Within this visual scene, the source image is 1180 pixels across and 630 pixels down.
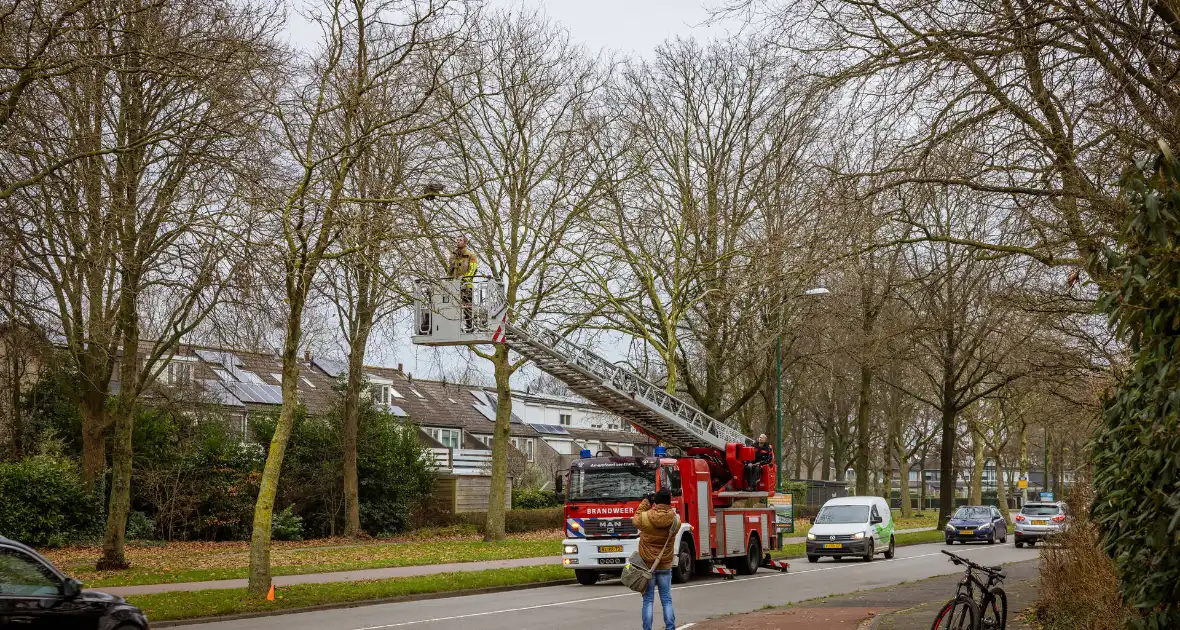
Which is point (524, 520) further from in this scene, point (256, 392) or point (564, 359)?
point (564, 359)

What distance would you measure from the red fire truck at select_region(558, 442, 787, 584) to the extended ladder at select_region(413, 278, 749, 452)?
1149mm

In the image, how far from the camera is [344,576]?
22625 millimetres

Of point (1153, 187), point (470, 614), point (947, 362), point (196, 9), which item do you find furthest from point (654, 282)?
point (1153, 187)

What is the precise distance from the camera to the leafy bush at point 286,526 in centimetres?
3575

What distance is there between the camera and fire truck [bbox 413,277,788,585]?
19500mm

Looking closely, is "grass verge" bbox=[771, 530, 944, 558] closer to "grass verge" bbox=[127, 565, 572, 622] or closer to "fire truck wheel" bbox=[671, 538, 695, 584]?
"fire truck wheel" bbox=[671, 538, 695, 584]

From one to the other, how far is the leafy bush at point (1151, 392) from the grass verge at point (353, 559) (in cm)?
1680

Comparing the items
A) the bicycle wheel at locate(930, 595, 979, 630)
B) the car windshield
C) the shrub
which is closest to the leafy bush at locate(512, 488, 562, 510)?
the car windshield

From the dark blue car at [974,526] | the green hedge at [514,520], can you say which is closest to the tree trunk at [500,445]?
the green hedge at [514,520]

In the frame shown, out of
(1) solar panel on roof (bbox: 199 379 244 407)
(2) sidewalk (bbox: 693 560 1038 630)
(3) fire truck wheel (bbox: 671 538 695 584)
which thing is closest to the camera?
(2) sidewalk (bbox: 693 560 1038 630)

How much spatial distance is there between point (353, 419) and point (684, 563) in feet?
55.5

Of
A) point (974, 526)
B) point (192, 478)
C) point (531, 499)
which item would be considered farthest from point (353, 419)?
point (974, 526)

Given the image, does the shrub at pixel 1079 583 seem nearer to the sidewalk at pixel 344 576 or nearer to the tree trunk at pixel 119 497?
the sidewalk at pixel 344 576

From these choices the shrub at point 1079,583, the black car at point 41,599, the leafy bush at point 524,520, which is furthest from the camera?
the leafy bush at point 524,520
